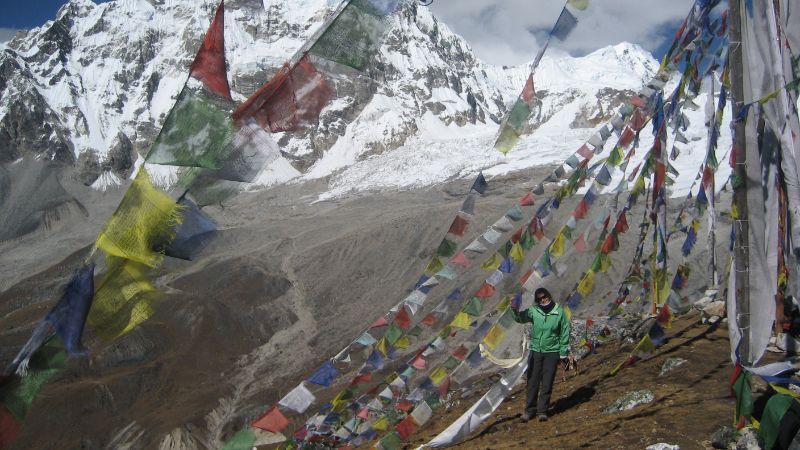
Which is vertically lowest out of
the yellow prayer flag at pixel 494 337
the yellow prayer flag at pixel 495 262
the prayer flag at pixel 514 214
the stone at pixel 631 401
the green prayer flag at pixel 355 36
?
the stone at pixel 631 401

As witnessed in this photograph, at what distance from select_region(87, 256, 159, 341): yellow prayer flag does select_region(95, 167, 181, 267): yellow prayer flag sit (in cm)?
9

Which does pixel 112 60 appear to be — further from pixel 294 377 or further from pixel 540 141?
pixel 294 377

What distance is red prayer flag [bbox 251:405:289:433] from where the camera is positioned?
4.96 metres

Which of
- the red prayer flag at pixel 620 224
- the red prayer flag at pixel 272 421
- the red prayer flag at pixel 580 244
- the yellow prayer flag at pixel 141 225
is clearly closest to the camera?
the yellow prayer flag at pixel 141 225

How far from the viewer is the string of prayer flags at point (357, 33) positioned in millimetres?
4066

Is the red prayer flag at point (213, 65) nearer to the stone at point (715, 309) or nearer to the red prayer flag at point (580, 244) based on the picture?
the red prayer flag at point (580, 244)

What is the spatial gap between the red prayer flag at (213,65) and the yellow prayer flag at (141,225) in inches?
30.1

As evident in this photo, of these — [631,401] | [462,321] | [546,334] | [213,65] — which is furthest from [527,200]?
[213,65]

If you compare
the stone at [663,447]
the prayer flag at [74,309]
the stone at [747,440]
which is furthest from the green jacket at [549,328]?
the prayer flag at [74,309]

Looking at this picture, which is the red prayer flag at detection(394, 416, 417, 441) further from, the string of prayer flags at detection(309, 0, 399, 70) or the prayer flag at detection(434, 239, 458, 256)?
the string of prayer flags at detection(309, 0, 399, 70)

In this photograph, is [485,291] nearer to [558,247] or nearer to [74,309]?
[558,247]

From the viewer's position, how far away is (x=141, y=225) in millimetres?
3740

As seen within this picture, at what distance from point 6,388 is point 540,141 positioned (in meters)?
81.4

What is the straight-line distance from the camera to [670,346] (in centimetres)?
705
